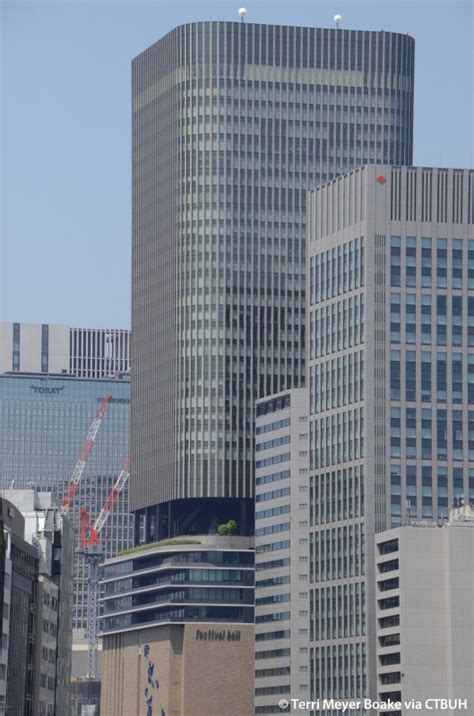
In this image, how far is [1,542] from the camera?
447ft

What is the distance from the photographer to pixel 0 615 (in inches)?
5763

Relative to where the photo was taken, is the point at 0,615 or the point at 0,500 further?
the point at 0,615

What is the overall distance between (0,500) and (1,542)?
3.83m

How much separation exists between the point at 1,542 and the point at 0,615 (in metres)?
11.7

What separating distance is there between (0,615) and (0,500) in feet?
50.5

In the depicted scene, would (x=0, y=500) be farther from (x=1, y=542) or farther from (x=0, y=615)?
(x=0, y=615)

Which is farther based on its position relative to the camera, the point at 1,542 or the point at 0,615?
the point at 0,615

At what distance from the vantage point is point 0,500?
134 metres

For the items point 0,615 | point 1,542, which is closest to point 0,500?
point 1,542
